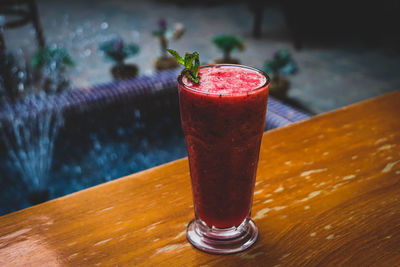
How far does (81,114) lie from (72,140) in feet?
0.67

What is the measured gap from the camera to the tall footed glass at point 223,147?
1.57 ft

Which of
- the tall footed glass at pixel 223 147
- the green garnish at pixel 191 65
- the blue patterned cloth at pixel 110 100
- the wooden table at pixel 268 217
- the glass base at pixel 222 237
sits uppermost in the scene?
the green garnish at pixel 191 65

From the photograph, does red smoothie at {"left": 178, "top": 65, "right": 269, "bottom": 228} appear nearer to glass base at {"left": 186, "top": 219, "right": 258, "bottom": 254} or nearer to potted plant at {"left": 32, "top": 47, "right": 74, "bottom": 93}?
glass base at {"left": 186, "top": 219, "right": 258, "bottom": 254}

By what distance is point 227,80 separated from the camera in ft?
1.67

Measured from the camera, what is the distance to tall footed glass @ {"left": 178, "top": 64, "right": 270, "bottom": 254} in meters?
0.48

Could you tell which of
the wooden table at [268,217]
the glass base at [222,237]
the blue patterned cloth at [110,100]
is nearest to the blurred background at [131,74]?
the blue patterned cloth at [110,100]

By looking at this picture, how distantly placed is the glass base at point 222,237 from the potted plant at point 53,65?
100 inches

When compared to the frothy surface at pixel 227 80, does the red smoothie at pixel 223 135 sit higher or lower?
lower

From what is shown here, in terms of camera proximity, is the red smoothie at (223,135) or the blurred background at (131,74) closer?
the red smoothie at (223,135)

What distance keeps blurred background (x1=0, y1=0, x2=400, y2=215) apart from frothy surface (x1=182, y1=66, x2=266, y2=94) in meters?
1.36

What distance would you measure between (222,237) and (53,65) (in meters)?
2.63

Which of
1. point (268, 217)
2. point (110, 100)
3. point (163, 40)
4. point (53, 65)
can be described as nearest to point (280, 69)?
point (163, 40)

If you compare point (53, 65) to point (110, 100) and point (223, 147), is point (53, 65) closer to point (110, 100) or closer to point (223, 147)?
point (110, 100)

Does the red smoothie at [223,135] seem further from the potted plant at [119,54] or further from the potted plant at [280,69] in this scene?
the potted plant at [119,54]
